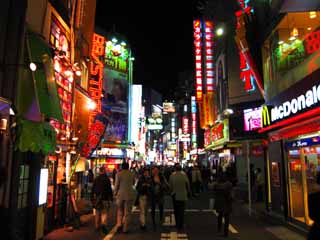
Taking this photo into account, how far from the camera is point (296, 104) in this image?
9.75 m

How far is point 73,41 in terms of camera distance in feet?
41.8

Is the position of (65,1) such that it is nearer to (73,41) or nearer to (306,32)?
(73,41)

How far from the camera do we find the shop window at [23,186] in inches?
312

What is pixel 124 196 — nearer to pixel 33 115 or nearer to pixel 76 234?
pixel 76 234

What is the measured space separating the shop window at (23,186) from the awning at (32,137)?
910 millimetres

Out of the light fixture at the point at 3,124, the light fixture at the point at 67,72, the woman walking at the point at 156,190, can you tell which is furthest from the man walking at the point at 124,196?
the light fixture at the point at 67,72

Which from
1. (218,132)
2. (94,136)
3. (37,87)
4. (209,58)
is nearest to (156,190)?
(37,87)

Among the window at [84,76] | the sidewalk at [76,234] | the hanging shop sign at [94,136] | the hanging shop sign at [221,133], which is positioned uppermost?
the window at [84,76]

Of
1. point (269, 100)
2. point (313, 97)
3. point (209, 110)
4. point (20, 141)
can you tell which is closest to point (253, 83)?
point (269, 100)

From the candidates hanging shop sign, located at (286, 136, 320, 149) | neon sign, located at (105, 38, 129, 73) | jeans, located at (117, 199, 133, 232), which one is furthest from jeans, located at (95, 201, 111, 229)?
neon sign, located at (105, 38, 129, 73)

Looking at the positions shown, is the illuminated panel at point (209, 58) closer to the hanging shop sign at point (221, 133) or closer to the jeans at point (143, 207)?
the hanging shop sign at point (221, 133)

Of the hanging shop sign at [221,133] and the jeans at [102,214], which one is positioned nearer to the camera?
the jeans at [102,214]

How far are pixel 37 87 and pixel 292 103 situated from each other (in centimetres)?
763

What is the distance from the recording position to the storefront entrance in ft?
31.8
